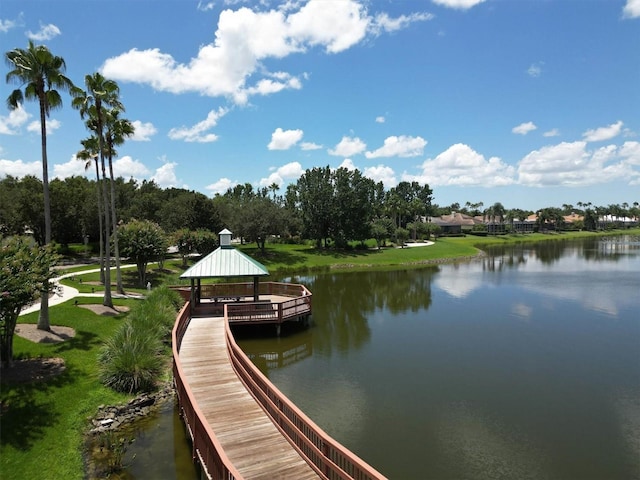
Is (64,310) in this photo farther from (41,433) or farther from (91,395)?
(41,433)

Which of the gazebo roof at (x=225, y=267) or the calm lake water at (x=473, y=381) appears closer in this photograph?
the calm lake water at (x=473, y=381)

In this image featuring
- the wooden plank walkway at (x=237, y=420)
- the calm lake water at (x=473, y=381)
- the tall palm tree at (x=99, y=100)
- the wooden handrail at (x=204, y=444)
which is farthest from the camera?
the tall palm tree at (x=99, y=100)

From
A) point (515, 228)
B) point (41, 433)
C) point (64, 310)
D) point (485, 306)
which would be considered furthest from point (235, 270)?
point (515, 228)

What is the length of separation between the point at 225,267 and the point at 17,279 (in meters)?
12.5

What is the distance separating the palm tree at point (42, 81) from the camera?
1841cm

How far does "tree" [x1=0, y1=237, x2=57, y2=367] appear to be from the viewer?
13094 mm

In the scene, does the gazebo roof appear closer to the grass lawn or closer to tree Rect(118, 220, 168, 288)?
the grass lawn

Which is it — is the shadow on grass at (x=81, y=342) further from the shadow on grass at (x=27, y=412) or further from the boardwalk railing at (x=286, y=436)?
the boardwalk railing at (x=286, y=436)

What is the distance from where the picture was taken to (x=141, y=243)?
35125mm

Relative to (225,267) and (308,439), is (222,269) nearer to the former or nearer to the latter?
(225,267)

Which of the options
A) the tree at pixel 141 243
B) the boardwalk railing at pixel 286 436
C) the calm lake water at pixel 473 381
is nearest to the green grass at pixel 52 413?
the boardwalk railing at pixel 286 436

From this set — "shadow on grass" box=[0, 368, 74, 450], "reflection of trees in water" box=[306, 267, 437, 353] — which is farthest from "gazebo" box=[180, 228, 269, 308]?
"shadow on grass" box=[0, 368, 74, 450]

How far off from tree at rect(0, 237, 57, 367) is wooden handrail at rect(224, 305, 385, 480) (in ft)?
25.9

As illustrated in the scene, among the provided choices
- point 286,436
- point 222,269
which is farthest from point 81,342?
point 286,436
